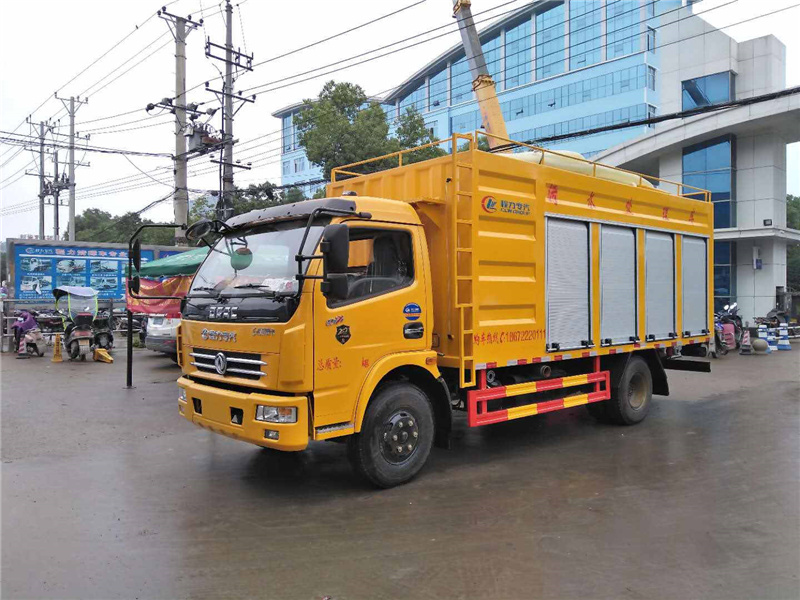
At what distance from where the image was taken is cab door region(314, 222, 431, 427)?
4.80 metres

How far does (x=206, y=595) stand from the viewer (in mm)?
3500

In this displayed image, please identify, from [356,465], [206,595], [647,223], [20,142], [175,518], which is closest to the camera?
[206,595]

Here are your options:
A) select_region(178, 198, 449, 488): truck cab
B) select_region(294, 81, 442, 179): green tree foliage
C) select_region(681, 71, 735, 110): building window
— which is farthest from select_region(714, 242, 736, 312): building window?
select_region(178, 198, 449, 488): truck cab

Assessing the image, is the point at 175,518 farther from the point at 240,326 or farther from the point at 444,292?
the point at 444,292

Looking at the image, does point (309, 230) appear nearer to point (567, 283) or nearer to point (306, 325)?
point (306, 325)

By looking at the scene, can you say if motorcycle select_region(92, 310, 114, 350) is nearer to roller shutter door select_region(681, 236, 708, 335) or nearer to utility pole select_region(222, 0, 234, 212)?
utility pole select_region(222, 0, 234, 212)

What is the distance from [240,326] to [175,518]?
1.61 metres

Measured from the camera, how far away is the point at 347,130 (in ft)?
70.2

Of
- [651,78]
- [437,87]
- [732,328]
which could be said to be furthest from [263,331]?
[437,87]

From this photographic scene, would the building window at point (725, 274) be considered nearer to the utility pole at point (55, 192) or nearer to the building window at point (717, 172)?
the building window at point (717, 172)

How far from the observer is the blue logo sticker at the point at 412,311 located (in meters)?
5.38

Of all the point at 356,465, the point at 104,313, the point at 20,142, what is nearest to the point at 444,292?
the point at 356,465

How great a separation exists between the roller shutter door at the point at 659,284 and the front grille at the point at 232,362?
545cm

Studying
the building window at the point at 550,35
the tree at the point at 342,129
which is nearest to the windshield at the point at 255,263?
the tree at the point at 342,129
